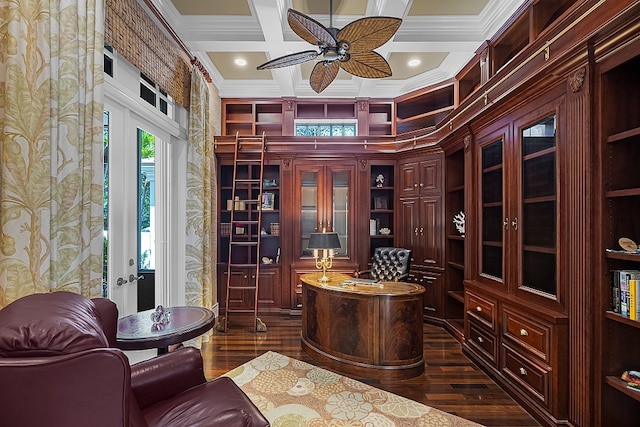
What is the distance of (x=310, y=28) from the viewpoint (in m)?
2.41

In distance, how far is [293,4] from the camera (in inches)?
125

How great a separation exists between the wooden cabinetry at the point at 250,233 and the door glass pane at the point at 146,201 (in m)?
1.52

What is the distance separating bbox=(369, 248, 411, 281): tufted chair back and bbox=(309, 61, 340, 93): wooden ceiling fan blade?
7.40 ft

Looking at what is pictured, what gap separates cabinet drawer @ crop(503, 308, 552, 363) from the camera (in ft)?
7.48

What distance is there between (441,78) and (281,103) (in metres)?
2.34

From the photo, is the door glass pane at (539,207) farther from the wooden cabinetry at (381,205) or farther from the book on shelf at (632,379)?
the wooden cabinetry at (381,205)

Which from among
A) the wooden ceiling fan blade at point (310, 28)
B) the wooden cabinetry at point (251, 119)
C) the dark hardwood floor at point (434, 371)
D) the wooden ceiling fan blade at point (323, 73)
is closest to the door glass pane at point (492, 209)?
the dark hardwood floor at point (434, 371)

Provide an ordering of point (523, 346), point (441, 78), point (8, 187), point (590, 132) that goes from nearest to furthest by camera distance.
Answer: point (8, 187) → point (590, 132) → point (523, 346) → point (441, 78)

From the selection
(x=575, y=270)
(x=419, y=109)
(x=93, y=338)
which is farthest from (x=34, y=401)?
(x=419, y=109)

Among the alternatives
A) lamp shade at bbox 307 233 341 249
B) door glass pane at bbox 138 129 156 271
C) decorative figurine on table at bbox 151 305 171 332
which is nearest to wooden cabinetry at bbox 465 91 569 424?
lamp shade at bbox 307 233 341 249

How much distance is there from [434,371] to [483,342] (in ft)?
1.76

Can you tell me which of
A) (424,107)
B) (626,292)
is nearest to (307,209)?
(424,107)

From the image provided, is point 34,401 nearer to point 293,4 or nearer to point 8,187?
point 8,187

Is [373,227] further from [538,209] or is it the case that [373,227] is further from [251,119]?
[538,209]
